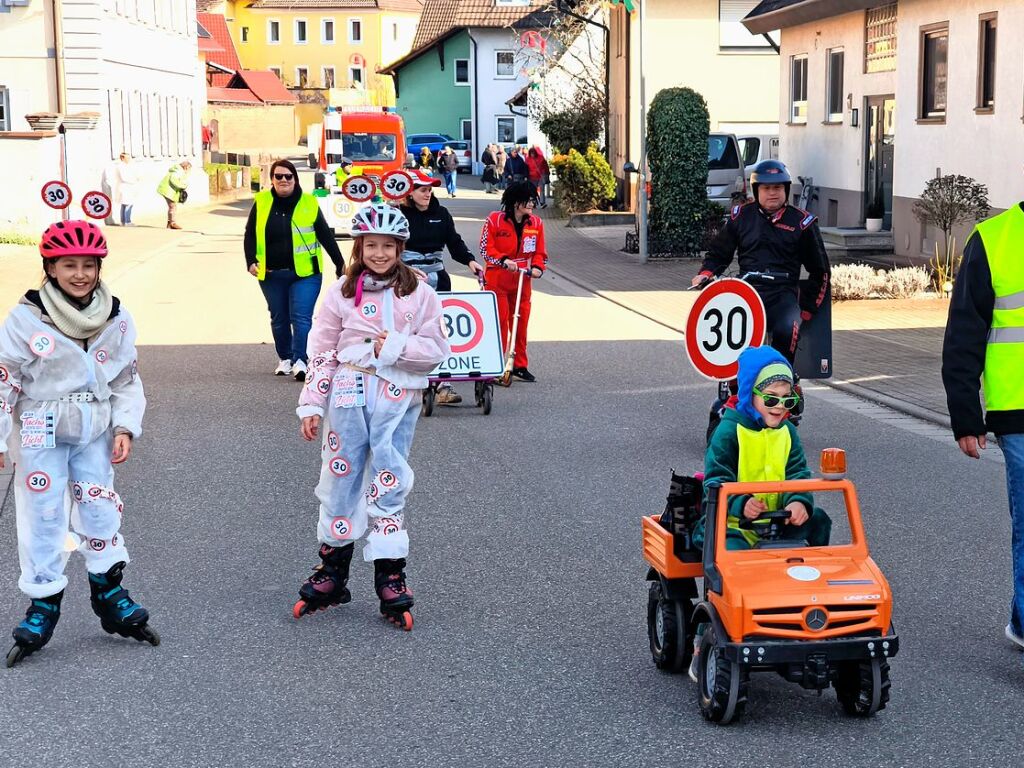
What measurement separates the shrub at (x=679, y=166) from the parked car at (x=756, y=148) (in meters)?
7.97

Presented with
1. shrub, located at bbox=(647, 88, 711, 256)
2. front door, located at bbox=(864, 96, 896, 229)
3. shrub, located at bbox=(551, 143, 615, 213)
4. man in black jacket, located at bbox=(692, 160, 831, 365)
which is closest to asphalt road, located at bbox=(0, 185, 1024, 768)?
man in black jacket, located at bbox=(692, 160, 831, 365)

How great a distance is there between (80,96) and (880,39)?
19.0 meters

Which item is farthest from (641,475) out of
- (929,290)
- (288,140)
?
(288,140)

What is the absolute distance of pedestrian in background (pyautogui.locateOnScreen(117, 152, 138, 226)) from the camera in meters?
35.9

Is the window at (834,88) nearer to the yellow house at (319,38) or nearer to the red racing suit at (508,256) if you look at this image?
the red racing suit at (508,256)

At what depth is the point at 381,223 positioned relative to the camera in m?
6.62

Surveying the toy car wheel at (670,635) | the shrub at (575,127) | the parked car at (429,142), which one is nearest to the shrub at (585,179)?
the shrub at (575,127)

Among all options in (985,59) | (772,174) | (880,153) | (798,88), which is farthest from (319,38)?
(772,174)

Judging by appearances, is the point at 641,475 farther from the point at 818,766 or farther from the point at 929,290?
the point at 929,290

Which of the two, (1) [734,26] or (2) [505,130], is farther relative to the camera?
(2) [505,130]

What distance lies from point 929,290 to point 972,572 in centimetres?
1347

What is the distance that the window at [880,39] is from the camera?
2669 cm

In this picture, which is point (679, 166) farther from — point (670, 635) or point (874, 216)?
point (670, 635)

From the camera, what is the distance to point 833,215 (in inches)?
1172
